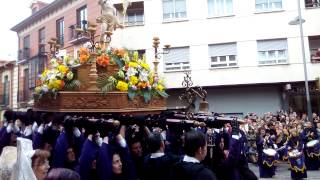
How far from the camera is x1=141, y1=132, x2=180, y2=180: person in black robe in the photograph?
4.18m

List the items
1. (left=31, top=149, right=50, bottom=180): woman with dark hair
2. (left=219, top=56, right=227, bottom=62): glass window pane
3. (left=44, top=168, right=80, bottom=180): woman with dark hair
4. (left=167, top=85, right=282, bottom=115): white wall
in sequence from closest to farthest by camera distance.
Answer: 1. (left=44, top=168, right=80, bottom=180): woman with dark hair
2. (left=31, top=149, right=50, bottom=180): woman with dark hair
3. (left=167, top=85, right=282, bottom=115): white wall
4. (left=219, top=56, right=227, bottom=62): glass window pane

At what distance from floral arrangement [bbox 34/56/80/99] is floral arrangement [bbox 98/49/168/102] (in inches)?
15.8

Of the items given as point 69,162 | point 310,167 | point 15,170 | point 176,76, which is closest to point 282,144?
point 310,167

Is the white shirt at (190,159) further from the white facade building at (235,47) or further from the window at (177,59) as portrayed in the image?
the window at (177,59)

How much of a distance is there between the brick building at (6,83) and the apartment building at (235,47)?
469 inches

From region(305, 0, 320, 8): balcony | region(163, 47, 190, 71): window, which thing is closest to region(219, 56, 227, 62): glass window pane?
region(163, 47, 190, 71): window

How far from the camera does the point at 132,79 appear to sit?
183 inches

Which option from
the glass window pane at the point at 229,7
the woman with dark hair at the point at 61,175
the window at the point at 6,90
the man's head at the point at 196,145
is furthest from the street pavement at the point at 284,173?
the window at the point at 6,90

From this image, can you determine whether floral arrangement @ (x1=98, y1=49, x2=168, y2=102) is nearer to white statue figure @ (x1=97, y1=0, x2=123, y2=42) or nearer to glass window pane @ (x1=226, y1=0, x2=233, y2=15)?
white statue figure @ (x1=97, y1=0, x2=123, y2=42)

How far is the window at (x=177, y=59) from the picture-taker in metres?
18.0

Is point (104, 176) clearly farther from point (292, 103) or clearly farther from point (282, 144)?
point (292, 103)

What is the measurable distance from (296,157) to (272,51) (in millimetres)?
7519

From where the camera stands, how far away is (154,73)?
5.39m

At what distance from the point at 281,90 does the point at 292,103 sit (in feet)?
2.73
